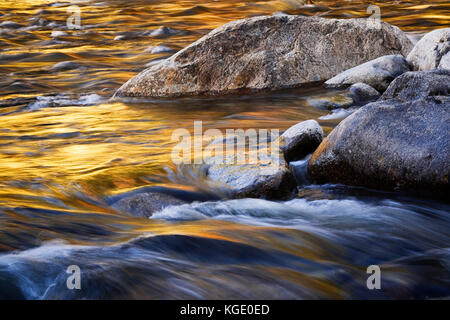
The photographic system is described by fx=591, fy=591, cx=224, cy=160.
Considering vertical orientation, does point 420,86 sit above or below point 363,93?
above

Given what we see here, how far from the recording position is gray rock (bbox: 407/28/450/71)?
7395 millimetres

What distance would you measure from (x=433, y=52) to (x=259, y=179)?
4.17 metres

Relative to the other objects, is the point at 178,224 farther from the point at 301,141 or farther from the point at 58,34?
the point at 58,34

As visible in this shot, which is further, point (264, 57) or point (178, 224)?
point (264, 57)

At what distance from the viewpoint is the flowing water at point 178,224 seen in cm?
317

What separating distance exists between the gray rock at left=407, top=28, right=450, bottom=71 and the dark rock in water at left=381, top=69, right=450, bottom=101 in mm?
1424

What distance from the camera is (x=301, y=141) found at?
506cm

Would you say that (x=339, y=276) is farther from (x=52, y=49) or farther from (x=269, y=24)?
(x=52, y=49)

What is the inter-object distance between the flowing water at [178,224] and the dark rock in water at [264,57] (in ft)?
1.13

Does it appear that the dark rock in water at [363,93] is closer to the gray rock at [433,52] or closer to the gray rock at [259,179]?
the gray rock at [433,52]

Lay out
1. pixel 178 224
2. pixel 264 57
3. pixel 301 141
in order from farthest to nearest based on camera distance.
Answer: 1. pixel 264 57
2. pixel 301 141
3. pixel 178 224
